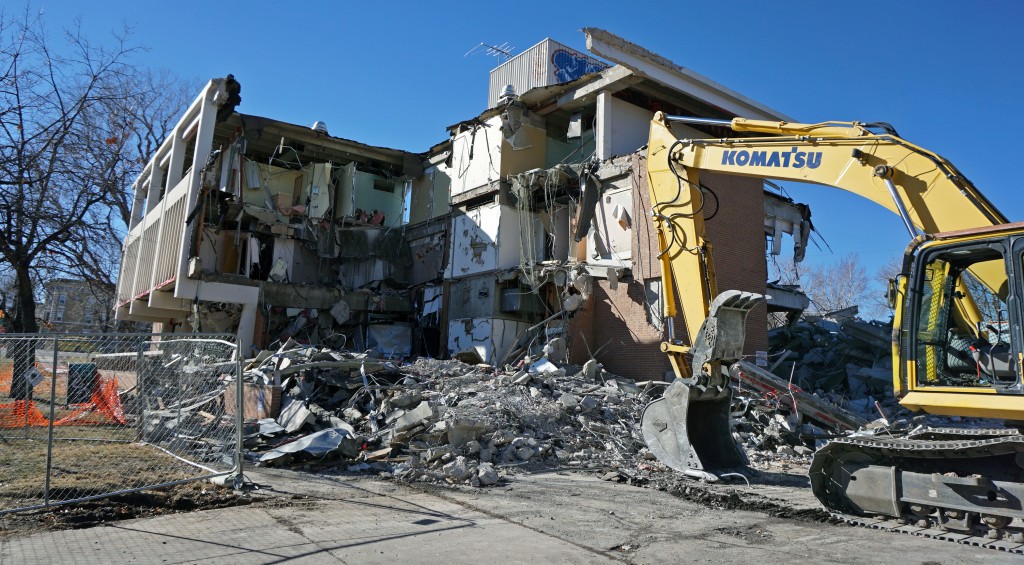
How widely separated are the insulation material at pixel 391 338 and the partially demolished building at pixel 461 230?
6cm

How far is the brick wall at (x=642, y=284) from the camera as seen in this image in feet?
55.0

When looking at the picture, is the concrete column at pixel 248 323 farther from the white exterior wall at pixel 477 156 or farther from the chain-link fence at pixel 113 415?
the white exterior wall at pixel 477 156

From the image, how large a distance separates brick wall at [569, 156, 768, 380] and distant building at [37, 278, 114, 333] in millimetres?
11703

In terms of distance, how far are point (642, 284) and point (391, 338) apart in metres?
8.49

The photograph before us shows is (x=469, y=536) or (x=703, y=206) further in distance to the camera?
(x=703, y=206)

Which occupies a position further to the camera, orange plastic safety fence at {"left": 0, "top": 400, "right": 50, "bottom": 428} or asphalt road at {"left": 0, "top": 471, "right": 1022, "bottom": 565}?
orange plastic safety fence at {"left": 0, "top": 400, "right": 50, "bottom": 428}

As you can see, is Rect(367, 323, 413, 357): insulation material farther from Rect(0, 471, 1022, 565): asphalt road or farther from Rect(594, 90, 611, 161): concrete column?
Rect(0, 471, 1022, 565): asphalt road

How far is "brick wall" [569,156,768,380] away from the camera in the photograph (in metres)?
16.8

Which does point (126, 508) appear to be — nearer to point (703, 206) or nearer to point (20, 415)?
point (20, 415)

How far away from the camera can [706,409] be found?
9188 millimetres

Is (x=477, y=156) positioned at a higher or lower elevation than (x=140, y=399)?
higher

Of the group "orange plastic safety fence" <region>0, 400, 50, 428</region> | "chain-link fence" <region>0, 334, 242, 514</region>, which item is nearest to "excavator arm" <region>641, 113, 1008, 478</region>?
"chain-link fence" <region>0, 334, 242, 514</region>

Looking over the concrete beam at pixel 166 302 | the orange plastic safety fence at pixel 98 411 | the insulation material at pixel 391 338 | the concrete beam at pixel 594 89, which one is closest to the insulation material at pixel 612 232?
the concrete beam at pixel 594 89

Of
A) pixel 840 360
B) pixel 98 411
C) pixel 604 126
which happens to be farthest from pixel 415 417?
pixel 840 360
